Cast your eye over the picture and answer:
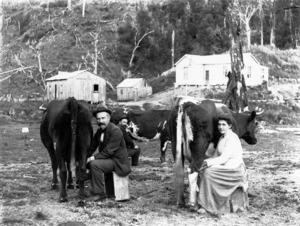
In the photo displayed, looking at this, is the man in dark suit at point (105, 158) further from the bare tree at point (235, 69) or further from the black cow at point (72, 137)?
the bare tree at point (235, 69)

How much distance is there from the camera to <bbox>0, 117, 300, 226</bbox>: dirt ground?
269 inches

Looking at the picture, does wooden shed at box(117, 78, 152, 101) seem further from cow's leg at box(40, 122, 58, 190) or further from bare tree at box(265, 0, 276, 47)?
cow's leg at box(40, 122, 58, 190)

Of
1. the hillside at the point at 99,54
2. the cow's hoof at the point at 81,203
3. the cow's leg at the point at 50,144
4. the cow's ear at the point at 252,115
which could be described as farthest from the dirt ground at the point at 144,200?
the hillside at the point at 99,54

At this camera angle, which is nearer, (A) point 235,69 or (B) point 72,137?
(B) point 72,137

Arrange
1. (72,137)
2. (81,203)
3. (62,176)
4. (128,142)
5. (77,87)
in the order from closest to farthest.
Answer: (81,203) → (72,137) → (62,176) → (128,142) → (77,87)

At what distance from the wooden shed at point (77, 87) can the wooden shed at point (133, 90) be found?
11.5ft

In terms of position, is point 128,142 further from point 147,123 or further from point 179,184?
point 147,123

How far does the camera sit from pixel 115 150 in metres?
7.92

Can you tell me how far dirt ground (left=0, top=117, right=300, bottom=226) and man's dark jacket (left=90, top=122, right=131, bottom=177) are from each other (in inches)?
25.1

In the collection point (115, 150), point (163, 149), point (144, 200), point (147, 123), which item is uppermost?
point (147, 123)

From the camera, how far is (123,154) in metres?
8.06

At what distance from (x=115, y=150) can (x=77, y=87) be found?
38.3m

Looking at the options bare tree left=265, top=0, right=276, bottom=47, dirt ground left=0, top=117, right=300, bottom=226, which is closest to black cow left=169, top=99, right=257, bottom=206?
dirt ground left=0, top=117, right=300, bottom=226

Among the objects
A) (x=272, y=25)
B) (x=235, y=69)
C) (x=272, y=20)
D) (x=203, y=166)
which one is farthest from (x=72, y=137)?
(x=272, y=25)
